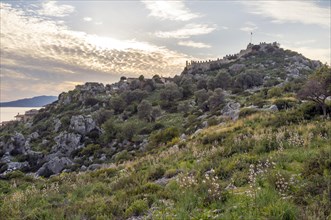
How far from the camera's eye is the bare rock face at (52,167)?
4216cm

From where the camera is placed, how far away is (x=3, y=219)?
916 centimetres

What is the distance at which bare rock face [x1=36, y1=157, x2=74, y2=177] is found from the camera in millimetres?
42156

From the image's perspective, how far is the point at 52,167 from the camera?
4319cm

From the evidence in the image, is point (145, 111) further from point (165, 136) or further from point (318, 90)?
point (318, 90)

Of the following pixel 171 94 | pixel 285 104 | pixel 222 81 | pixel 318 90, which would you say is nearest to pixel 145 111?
pixel 171 94

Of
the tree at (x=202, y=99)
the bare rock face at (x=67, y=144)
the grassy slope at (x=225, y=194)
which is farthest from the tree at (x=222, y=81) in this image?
the grassy slope at (x=225, y=194)

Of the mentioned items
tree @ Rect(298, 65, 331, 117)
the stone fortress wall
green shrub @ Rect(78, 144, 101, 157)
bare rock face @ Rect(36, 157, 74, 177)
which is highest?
the stone fortress wall

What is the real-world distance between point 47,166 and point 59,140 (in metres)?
17.9

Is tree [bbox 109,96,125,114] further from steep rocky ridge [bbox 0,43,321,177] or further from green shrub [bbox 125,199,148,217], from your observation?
green shrub [bbox 125,199,148,217]

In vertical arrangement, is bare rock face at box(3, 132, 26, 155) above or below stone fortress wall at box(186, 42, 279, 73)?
below

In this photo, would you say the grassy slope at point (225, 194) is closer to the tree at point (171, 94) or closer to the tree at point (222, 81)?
the tree at point (171, 94)

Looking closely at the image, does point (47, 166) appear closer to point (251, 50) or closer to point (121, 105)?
point (121, 105)

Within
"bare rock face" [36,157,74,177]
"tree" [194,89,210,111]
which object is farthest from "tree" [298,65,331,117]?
"tree" [194,89,210,111]

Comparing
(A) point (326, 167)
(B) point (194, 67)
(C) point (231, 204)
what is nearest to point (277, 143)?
(A) point (326, 167)
